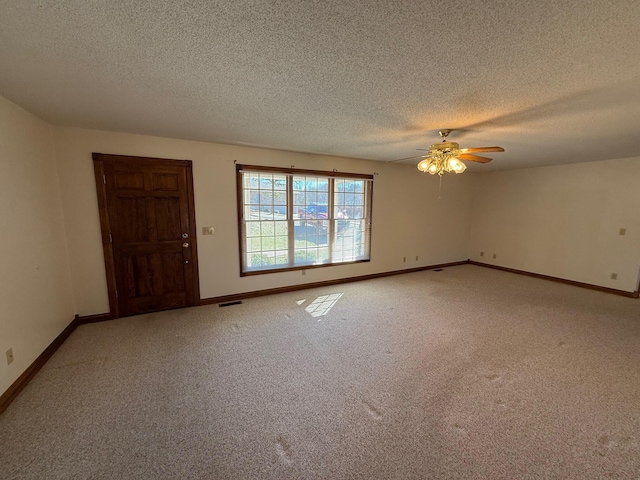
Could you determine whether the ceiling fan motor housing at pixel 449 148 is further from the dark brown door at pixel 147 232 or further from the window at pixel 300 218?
the dark brown door at pixel 147 232

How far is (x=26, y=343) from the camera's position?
87.0 inches

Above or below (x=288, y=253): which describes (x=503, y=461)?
below

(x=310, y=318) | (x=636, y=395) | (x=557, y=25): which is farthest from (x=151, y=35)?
(x=636, y=395)

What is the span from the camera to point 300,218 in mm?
4465

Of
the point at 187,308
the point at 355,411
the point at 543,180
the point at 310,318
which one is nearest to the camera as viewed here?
the point at 355,411

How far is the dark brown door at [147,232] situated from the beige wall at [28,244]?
43cm

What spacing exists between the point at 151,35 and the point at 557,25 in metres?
2.01

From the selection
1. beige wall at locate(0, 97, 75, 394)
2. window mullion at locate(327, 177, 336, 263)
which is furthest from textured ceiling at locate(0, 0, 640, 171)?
window mullion at locate(327, 177, 336, 263)

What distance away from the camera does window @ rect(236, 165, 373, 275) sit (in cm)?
409

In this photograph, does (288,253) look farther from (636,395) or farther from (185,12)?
(636,395)

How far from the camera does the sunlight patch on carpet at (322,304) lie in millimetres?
3671

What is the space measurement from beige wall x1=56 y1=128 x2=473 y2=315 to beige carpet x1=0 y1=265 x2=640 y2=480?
69cm

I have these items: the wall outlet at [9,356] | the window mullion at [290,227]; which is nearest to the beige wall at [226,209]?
the window mullion at [290,227]

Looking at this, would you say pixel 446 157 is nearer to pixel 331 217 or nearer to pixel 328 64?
pixel 328 64
